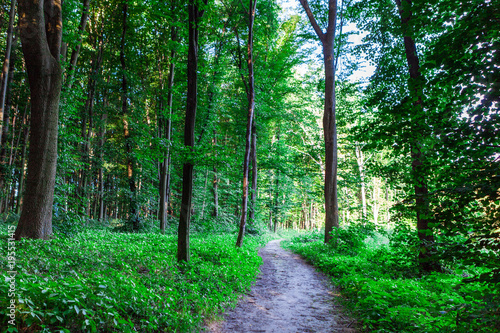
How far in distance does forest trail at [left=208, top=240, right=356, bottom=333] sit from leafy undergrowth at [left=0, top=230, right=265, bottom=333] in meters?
0.36

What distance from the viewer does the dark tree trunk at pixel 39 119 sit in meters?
6.83

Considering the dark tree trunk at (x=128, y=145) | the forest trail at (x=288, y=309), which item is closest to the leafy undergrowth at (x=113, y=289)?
the forest trail at (x=288, y=309)

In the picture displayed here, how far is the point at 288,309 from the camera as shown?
17.7 ft

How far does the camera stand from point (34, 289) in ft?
9.55

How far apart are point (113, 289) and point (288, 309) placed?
345 centimetres

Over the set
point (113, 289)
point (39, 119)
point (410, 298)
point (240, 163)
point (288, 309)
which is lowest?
point (288, 309)

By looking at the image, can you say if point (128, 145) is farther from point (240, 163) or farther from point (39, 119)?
point (240, 163)

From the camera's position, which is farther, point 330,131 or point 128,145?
point 128,145

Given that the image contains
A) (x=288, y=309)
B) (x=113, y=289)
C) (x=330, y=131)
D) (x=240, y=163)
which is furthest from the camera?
(x=330, y=131)

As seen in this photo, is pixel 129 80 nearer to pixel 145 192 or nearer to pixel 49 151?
pixel 145 192

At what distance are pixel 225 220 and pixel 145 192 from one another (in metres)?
6.95

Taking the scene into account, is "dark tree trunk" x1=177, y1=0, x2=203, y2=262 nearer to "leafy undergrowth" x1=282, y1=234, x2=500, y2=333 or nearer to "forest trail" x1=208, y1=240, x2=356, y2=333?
"forest trail" x1=208, y1=240, x2=356, y2=333

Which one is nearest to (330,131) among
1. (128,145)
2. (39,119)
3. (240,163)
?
(240,163)

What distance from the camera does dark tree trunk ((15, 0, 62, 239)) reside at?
6.83 m
